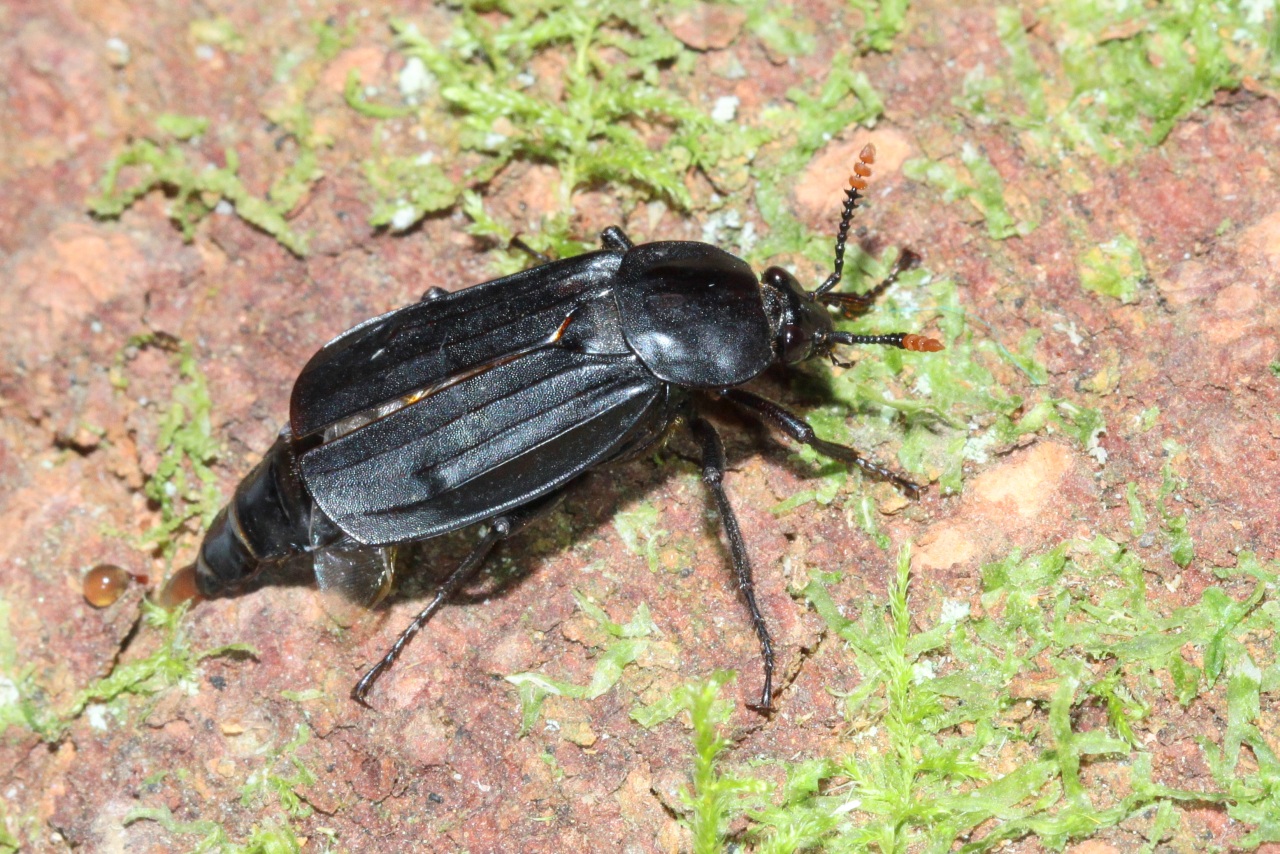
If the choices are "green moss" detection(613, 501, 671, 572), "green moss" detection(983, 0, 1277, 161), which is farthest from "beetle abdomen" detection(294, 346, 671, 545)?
"green moss" detection(983, 0, 1277, 161)

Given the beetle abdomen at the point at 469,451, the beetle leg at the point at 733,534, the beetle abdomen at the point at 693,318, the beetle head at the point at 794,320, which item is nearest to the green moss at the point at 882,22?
the beetle head at the point at 794,320

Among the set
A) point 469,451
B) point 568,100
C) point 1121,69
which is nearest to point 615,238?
point 568,100

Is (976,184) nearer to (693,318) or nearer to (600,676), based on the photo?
(693,318)

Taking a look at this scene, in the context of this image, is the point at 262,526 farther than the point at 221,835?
Yes

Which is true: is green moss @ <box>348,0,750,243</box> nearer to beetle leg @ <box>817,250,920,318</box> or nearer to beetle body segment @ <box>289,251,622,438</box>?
beetle body segment @ <box>289,251,622,438</box>

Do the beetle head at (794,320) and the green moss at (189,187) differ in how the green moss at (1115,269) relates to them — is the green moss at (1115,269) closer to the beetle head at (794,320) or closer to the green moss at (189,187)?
the beetle head at (794,320)

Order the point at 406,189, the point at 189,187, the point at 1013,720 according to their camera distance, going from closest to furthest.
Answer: the point at 1013,720, the point at 406,189, the point at 189,187
